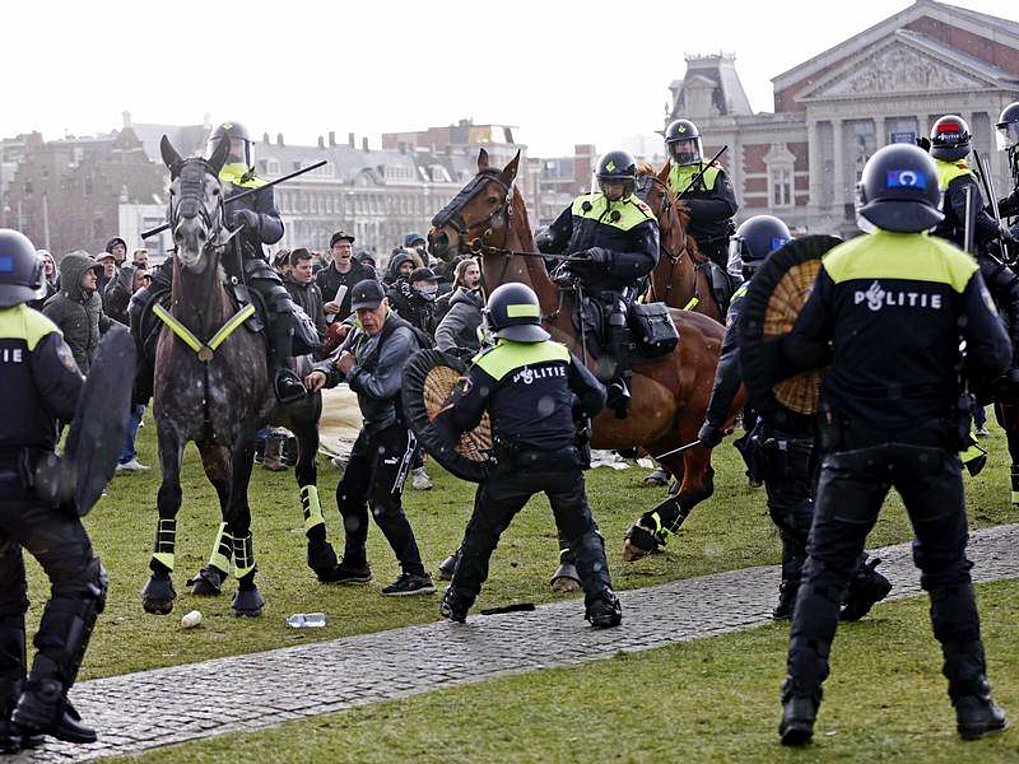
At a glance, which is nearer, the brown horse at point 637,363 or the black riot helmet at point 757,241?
the black riot helmet at point 757,241

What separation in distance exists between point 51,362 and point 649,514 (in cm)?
563

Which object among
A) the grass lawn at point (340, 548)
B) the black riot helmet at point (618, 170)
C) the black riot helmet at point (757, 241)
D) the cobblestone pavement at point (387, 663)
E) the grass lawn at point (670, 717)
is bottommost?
the grass lawn at point (340, 548)

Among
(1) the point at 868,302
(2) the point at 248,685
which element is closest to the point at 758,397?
(1) the point at 868,302

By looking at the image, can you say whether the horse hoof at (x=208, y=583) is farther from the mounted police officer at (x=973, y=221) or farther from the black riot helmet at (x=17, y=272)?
the mounted police officer at (x=973, y=221)

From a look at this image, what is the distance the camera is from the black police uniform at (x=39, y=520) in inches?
300

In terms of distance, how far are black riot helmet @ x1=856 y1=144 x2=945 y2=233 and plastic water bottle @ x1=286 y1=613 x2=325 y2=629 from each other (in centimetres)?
446

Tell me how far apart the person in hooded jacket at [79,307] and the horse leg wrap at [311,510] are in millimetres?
6123

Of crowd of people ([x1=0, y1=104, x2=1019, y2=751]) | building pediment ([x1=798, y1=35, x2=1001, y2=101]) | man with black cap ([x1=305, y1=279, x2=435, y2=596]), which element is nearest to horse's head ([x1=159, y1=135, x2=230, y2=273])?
crowd of people ([x1=0, y1=104, x2=1019, y2=751])

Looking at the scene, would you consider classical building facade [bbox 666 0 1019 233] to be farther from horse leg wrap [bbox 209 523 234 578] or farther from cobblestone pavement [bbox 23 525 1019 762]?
cobblestone pavement [bbox 23 525 1019 762]

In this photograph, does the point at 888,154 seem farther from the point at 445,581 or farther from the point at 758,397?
the point at 445,581

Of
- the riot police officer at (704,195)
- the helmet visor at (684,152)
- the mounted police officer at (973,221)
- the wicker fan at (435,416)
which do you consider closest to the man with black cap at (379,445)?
the wicker fan at (435,416)

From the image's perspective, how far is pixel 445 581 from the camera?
12000 mm

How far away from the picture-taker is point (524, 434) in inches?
394

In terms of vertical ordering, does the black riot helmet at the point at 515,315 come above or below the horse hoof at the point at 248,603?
above
